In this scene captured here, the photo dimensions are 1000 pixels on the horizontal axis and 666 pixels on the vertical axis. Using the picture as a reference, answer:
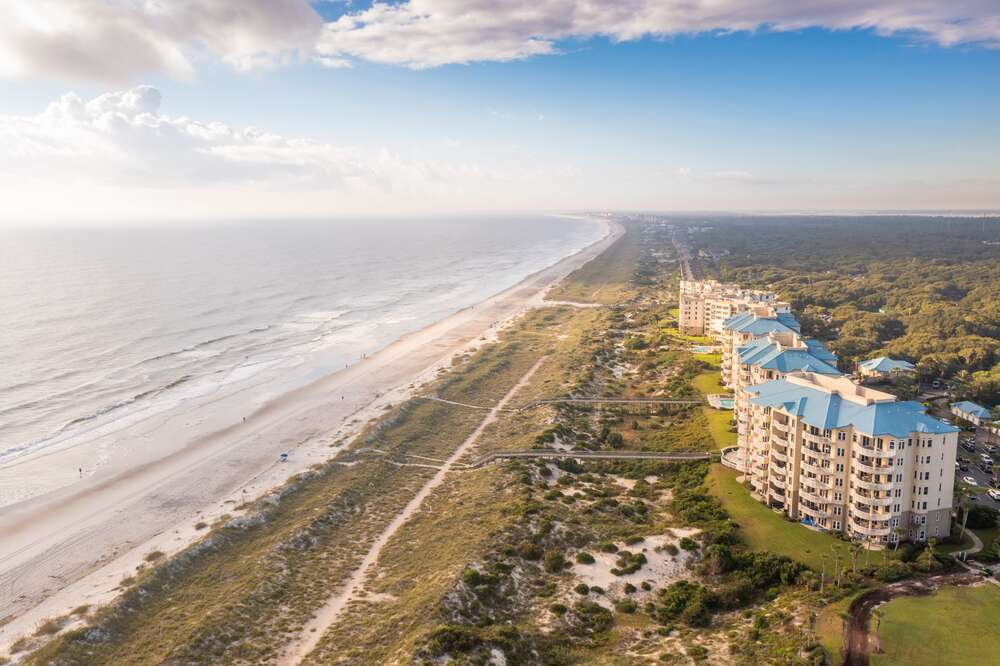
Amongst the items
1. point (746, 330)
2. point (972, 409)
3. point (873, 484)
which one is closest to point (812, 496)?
point (873, 484)

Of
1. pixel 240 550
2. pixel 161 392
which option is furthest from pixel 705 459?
pixel 161 392

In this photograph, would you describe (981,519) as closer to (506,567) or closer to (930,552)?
(930,552)

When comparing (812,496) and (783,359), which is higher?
(783,359)

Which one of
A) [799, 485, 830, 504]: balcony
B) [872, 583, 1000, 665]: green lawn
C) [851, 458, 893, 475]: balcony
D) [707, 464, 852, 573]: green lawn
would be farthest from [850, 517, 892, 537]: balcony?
[872, 583, 1000, 665]: green lawn

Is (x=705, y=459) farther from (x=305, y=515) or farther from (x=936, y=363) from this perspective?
(x=936, y=363)

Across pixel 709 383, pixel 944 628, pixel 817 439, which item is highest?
pixel 817 439

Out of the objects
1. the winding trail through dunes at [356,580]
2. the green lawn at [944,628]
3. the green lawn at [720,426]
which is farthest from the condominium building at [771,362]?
the winding trail through dunes at [356,580]

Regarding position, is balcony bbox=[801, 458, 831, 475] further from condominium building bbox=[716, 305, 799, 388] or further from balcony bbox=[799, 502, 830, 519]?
condominium building bbox=[716, 305, 799, 388]
